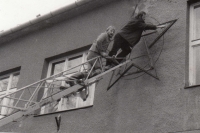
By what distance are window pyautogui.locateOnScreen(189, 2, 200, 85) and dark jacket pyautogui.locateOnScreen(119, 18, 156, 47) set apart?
945 mm

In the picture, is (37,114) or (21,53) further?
(21,53)

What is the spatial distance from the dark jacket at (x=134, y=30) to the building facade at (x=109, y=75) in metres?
0.52

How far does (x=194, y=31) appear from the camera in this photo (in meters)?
9.27

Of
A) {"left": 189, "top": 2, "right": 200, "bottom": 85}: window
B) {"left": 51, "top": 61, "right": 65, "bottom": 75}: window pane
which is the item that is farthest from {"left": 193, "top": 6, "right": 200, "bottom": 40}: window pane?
{"left": 51, "top": 61, "right": 65, "bottom": 75}: window pane

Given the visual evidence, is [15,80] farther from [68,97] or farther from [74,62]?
[68,97]

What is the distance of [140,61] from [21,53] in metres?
5.24

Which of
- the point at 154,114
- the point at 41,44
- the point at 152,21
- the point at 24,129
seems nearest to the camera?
the point at 154,114

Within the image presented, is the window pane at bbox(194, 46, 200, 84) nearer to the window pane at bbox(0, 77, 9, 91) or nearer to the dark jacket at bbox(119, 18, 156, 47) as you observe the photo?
the dark jacket at bbox(119, 18, 156, 47)

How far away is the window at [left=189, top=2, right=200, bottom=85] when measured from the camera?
876 centimetres

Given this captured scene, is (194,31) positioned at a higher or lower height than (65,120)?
higher

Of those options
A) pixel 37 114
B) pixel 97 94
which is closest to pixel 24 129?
pixel 37 114

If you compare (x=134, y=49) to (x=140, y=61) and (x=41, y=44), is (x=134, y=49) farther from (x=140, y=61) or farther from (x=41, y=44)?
(x=41, y=44)

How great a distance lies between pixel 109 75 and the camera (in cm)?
1034

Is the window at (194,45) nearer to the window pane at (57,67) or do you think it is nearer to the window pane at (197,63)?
the window pane at (197,63)
